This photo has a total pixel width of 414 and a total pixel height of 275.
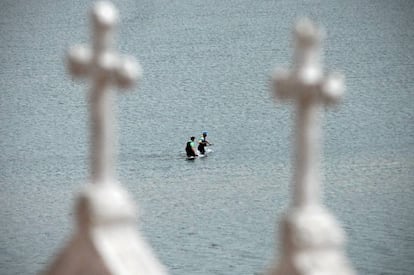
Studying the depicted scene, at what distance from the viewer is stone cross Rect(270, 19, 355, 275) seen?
239 inches

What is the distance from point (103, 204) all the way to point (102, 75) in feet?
2.08

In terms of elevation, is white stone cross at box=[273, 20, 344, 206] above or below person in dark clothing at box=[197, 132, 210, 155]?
above

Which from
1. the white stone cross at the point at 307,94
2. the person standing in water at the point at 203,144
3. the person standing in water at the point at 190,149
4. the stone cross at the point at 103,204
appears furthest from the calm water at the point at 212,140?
the white stone cross at the point at 307,94

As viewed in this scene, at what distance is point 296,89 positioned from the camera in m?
6.23

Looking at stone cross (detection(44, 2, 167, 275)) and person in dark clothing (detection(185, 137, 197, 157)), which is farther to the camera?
person in dark clothing (detection(185, 137, 197, 157))

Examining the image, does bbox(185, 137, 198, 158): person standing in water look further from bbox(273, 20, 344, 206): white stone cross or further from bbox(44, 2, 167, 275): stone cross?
bbox(273, 20, 344, 206): white stone cross

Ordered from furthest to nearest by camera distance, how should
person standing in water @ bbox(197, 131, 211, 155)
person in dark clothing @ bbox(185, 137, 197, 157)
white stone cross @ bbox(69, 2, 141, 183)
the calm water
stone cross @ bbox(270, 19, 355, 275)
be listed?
A: person standing in water @ bbox(197, 131, 211, 155) → person in dark clothing @ bbox(185, 137, 197, 157) → the calm water → white stone cross @ bbox(69, 2, 141, 183) → stone cross @ bbox(270, 19, 355, 275)

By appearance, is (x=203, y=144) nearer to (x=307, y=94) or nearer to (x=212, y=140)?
(x=212, y=140)

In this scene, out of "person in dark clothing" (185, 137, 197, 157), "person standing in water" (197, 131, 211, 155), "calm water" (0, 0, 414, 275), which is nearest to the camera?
"calm water" (0, 0, 414, 275)

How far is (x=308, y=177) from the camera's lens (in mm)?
6203

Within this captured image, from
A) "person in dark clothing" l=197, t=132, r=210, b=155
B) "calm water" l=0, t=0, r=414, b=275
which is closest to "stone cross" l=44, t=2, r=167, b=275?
"calm water" l=0, t=0, r=414, b=275

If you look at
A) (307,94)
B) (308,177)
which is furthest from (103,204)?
(307,94)

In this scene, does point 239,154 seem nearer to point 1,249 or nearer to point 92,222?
point 1,249

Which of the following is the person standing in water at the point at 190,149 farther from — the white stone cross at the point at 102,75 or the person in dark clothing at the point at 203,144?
the white stone cross at the point at 102,75
